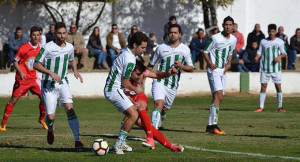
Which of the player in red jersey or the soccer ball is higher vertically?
the player in red jersey

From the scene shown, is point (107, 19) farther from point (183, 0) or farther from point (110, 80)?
point (110, 80)

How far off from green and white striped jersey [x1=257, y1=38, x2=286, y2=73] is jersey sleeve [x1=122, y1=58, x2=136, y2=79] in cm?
1093

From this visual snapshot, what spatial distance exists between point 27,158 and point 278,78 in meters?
12.4

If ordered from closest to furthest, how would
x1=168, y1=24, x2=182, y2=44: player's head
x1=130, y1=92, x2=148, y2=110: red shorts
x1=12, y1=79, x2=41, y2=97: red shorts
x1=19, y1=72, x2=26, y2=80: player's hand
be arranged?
x1=130, y1=92, x2=148, y2=110: red shorts, x1=168, y1=24, x2=182, y2=44: player's head, x1=19, y1=72, x2=26, y2=80: player's hand, x1=12, y1=79, x2=41, y2=97: red shorts

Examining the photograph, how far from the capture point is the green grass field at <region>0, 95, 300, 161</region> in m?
11.1

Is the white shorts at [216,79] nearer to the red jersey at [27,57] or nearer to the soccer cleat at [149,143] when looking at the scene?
the red jersey at [27,57]

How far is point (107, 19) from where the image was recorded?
35.0m

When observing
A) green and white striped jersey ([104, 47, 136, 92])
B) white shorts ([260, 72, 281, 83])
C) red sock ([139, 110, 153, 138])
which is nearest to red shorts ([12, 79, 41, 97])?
green and white striped jersey ([104, 47, 136, 92])

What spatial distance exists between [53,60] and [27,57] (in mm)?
3948

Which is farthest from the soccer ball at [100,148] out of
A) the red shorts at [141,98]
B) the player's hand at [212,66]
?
the player's hand at [212,66]

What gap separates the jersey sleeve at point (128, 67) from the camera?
11.1 m

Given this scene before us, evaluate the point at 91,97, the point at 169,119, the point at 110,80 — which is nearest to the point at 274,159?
the point at 110,80

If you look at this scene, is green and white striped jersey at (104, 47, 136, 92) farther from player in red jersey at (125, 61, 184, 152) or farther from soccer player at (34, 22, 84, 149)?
soccer player at (34, 22, 84, 149)

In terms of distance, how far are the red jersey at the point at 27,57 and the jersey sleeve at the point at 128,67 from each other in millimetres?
5725
